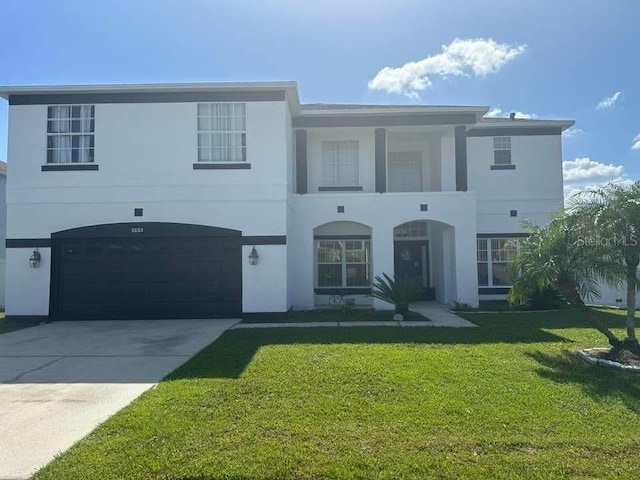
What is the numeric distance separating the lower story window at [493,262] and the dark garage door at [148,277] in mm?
9321

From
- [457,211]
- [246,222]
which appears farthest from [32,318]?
[457,211]

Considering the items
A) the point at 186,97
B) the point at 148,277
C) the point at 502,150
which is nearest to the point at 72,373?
the point at 148,277

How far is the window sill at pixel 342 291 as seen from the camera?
16625 millimetres

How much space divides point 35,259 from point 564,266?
13471 millimetres

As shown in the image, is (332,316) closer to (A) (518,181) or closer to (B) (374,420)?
(B) (374,420)

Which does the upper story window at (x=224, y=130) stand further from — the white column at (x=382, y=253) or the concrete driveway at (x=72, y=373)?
the white column at (x=382, y=253)

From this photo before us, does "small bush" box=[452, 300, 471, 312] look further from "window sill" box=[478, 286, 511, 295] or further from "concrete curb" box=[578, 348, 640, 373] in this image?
"concrete curb" box=[578, 348, 640, 373]

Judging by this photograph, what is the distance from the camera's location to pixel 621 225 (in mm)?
7520

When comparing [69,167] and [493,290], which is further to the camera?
[493,290]

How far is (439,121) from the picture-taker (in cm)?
1534

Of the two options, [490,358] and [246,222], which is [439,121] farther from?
[490,358]

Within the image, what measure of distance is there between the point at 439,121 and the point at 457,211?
3137 millimetres

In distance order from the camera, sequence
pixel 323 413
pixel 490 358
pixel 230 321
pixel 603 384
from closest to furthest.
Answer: pixel 323 413 < pixel 603 384 < pixel 490 358 < pixel 230 321

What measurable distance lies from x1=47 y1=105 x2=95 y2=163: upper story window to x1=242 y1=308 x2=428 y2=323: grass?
22.7ft
